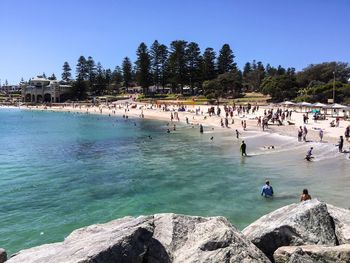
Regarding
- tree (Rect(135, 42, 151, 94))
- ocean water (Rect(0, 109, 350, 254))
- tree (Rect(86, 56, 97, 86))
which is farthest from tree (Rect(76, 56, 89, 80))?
ocean water (Rect(0, 109, 350, 254))

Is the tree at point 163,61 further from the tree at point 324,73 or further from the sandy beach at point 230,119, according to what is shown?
the tree at point 324,73

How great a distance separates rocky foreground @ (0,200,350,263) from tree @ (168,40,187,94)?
95.8 m

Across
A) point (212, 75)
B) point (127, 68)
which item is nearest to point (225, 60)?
point (212, 75)

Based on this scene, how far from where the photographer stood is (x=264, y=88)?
281ft

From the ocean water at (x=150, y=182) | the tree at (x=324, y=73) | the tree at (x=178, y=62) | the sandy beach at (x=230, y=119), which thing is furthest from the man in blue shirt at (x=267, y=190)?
the tree at (x=178, y=62)

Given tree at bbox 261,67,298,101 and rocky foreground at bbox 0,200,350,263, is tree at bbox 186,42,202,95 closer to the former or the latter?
tree at bbox 261,67,298,101

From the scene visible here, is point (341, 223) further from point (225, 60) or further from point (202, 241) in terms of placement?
point (225, 60)

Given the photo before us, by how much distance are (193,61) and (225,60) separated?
8818 mm

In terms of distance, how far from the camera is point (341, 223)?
8688 millimetres

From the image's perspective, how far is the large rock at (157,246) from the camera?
6.39m

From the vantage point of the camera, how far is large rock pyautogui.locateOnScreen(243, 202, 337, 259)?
8.12 m

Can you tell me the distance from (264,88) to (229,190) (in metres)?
68.5

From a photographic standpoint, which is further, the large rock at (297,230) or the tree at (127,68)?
the tree at (127,68)

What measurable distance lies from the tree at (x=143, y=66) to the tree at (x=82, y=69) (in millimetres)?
29136
